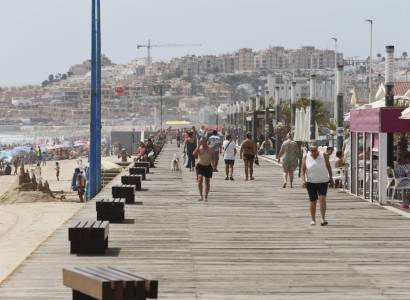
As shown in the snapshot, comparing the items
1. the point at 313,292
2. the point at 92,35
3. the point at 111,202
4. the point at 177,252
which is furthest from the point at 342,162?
the point at 313,292

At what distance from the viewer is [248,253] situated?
15047mm

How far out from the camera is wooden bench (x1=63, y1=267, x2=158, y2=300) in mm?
→ 8742

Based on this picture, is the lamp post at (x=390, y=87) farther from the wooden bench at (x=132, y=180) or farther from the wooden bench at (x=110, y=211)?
the wooden bench at (x=132, y=180)

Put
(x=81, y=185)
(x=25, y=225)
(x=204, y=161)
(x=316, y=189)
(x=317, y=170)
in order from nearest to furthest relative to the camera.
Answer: (x=317, y=170) → (x=316, y=189) → (x=204, y=161) → (x=25, y=225) → (x=81, y=185)

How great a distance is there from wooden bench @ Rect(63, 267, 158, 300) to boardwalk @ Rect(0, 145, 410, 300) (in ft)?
6.62

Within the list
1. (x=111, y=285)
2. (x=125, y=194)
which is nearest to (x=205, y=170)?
(x=125, y=194)

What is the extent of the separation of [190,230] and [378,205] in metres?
5.94

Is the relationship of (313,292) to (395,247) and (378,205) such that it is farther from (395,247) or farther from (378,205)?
(378,205)

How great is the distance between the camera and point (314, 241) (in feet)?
54.4

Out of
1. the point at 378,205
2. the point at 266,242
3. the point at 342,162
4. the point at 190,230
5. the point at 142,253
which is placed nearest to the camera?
the point at 142,253

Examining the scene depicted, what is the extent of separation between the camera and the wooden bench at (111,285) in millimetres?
8742

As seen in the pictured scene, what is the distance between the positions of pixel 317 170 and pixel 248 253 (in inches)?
150

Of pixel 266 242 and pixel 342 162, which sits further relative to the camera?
pixel 342 162

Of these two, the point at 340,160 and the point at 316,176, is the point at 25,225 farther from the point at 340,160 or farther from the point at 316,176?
the point at 316,176
